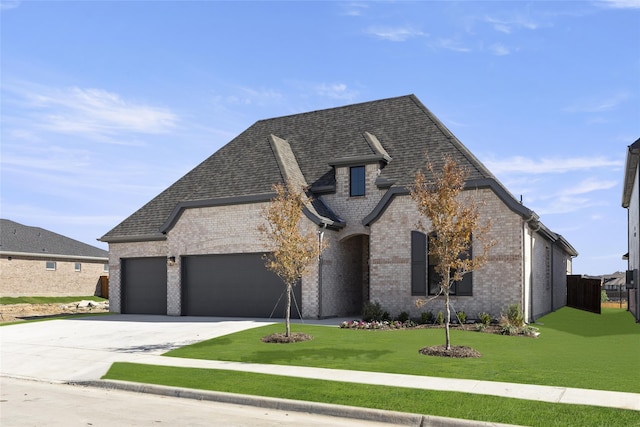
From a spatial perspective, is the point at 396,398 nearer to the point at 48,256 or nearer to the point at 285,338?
the point at 285,338

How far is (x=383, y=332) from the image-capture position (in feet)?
60.8

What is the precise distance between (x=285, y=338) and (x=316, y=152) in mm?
13299

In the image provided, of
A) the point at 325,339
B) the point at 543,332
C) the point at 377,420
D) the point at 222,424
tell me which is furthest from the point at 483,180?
the point at 222,424

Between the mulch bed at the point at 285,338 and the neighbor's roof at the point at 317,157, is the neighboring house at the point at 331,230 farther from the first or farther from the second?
the mulch bed at the point at 285,338

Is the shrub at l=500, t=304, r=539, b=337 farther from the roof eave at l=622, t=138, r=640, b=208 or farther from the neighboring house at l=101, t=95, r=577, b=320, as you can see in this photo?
the roof eave at l=622, t=138, r=640, b=208

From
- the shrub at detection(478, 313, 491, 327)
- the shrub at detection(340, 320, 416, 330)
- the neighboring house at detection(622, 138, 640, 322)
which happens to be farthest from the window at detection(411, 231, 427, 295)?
the neighboring house at detection(622, 138, 640, 322)

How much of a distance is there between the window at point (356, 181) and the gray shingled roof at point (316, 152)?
0.75 meters

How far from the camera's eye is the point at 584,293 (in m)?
33.1

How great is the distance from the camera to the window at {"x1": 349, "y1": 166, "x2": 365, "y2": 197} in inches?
984

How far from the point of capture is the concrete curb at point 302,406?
8.35 meters

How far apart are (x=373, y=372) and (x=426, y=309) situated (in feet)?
33.6

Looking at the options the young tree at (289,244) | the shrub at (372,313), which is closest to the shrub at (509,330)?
the shrub at (372,313)

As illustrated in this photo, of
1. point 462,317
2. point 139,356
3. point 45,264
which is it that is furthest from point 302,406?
point 45,264

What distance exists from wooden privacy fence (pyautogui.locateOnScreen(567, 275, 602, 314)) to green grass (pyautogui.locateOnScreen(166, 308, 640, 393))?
10860 millimetres
